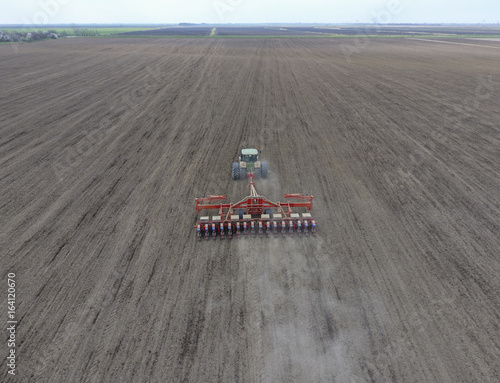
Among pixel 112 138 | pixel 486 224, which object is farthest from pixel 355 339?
pixel 112 138

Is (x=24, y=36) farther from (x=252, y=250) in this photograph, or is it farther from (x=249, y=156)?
(x=252, y=250)

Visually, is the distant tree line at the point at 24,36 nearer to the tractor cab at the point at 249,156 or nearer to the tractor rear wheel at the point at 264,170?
the tractor cab at the point at 249,156

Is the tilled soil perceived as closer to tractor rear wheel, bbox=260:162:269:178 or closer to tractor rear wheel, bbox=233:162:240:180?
tractor rear wheel, bbox=260:162:269:178

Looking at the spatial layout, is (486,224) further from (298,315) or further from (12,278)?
(12,278)

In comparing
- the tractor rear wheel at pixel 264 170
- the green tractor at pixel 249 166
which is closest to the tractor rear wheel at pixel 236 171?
the green tractor at pixel 249 166

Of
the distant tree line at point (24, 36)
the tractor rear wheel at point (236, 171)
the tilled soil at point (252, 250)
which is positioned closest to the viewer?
the tilled soil at point (252, 250)

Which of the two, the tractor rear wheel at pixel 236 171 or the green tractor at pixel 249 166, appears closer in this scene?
the green tractor at pixel 249 166
